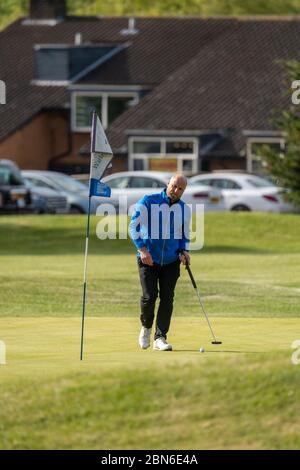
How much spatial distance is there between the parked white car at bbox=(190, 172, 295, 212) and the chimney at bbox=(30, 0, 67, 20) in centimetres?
2932

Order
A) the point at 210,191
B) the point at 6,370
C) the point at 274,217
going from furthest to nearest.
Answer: the point at 210,191 < the point at 274,217 < the point at 6,370

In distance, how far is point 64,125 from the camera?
239ft

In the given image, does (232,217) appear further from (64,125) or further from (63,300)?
(64,125)

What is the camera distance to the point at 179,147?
67125 millimetres

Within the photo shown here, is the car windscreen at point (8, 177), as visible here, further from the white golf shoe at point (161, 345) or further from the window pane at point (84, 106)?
the white golf shoe at point (161, 345)

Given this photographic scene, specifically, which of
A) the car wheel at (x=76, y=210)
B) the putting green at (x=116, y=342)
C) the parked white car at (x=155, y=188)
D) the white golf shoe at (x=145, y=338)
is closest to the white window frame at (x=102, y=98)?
the parked white car at (x=155, y=188)

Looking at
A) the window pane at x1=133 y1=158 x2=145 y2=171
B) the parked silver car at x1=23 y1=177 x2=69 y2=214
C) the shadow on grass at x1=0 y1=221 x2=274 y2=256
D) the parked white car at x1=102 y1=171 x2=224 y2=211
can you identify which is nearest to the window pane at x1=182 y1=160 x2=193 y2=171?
the window pane at x1=133 y1=158 x2=145 y2=171

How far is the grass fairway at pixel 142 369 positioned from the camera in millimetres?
10836

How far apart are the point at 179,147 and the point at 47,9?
15.3 metres

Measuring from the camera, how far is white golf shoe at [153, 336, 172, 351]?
1535 centimetres

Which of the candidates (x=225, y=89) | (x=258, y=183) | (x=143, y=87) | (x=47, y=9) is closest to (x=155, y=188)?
(x=258, y=183)

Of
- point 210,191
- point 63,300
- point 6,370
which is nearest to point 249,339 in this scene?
point 6,370

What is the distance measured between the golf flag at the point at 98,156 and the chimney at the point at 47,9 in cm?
6403

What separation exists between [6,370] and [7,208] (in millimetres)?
32708
